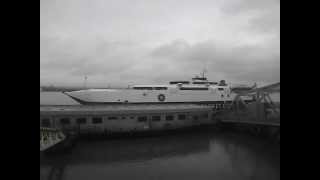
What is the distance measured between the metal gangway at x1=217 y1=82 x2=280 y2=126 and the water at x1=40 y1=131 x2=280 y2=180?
1.95m

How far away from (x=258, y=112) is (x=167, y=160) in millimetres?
10849

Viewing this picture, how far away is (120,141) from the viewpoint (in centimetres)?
1841

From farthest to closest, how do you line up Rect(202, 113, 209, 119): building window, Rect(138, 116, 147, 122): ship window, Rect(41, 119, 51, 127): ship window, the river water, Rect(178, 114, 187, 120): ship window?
Rect(202, 113, 209, 119): building window → Rect(178, 114, 187, 120): ship window → Rect(138, 116, 147, 122): ship window → Rect(41, 119, 51, 127): ship window → the river water

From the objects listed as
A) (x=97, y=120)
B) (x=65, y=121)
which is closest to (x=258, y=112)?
(x=97, y=120)

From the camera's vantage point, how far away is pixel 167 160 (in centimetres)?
1414

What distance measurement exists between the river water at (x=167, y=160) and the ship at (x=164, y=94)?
7887mm

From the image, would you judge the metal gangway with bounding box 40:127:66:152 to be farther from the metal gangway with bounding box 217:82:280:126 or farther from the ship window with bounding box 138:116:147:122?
the metal gangway with bounding box 217:82:280:126

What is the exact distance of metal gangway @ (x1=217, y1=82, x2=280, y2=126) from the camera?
18.6m

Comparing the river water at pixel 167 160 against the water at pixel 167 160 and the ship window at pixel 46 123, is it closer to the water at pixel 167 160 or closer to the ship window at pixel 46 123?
the water at pixel 167 160

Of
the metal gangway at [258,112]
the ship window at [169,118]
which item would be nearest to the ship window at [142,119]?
the ship window at [169,118]

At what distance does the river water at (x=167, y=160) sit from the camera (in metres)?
11.7

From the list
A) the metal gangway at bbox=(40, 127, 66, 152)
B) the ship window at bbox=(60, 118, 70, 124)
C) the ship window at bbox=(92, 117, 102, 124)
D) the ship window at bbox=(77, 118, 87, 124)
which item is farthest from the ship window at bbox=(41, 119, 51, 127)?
the ship window at bbox=(92, 117, 102, 124)

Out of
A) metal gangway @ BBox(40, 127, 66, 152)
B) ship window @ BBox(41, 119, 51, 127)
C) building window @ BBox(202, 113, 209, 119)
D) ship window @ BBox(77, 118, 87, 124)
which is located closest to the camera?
metal gangway @ BBox(40, 127, 66, 152)
